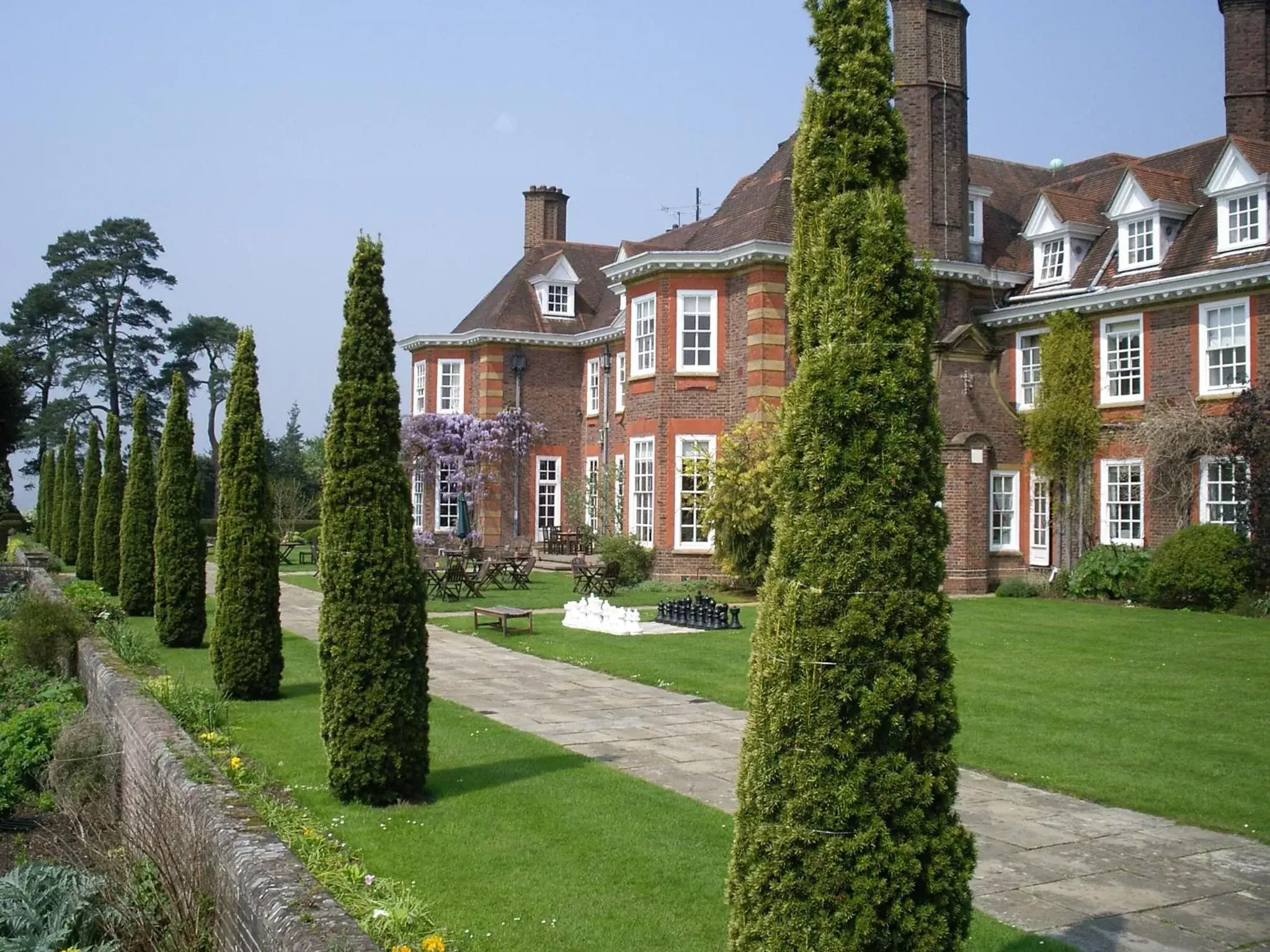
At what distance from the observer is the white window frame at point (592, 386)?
34.6 metres

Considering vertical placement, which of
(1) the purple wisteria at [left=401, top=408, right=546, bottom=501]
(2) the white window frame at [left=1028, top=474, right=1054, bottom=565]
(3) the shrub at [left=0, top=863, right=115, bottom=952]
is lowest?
(3) the shrub at [left=0, top=863, right=115, bottom=952]

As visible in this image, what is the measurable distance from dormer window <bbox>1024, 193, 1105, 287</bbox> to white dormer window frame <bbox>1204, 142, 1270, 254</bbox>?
3.58 m

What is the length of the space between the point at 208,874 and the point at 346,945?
1.84m

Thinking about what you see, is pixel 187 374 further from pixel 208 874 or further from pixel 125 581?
pixel 208 874

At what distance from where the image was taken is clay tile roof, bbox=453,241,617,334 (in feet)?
118

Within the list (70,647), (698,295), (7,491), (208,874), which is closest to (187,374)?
(7,491)

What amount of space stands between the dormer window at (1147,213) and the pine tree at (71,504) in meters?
28.8

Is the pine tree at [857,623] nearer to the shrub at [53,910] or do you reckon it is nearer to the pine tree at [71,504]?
the shrub at [53,910]

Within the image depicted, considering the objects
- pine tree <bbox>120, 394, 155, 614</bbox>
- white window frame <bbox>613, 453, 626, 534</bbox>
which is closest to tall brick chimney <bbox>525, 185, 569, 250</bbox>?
white window frame <bbox>613, 453, 626, 534</bbox>

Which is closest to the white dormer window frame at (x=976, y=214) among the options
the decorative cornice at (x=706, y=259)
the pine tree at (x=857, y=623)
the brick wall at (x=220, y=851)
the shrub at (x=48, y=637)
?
the decorative cornice at (x=706, y=259)

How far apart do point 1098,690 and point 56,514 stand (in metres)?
34.2

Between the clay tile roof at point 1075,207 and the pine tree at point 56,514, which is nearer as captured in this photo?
the clay tile roof at point 1075,207

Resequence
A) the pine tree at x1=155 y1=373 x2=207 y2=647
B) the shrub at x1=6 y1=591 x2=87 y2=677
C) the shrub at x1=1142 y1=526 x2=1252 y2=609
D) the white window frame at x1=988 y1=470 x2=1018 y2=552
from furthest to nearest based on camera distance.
Result: the white window frame at x1=988 y1=470 x2=1018 y2=552, the shrub at x1=1142 y1=526 x2=1252 y2=609, the pine tree at x1=155 y1=373 x2=207 y2=647, the shrub at x1=6 y1=591 x2=87 y2=677

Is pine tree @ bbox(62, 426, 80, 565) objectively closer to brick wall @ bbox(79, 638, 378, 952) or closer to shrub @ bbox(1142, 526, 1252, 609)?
brick wall @ bbox(79, 638, 378, 952)
